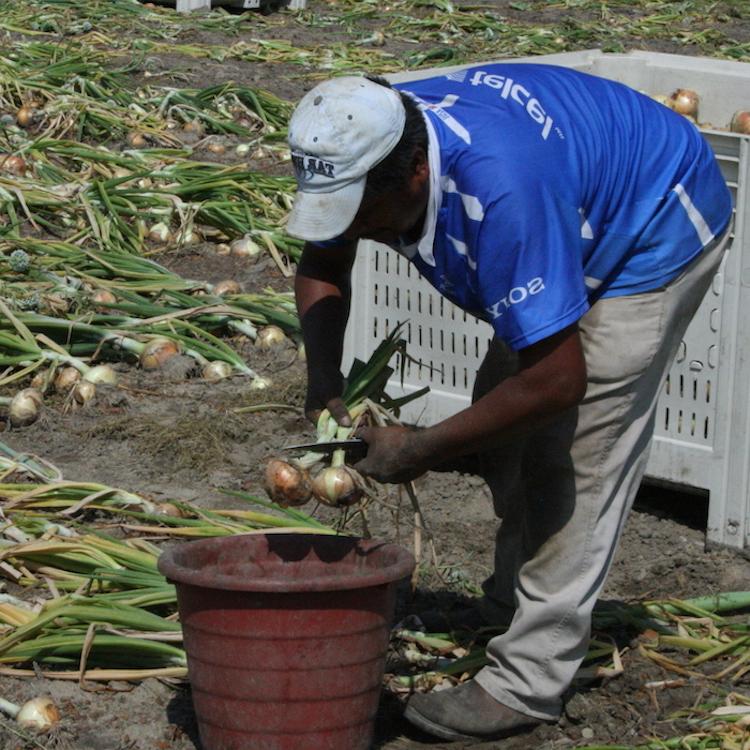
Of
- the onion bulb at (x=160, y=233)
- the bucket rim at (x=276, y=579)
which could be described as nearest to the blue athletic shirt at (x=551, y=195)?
the bucket rim at (x=276, y=579)

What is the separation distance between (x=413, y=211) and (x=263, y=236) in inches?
146

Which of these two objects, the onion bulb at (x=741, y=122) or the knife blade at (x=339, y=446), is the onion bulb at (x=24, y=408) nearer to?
the knife blade at (x=339, y=446)

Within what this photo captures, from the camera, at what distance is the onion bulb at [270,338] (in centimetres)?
534

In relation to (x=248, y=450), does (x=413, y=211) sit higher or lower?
higher

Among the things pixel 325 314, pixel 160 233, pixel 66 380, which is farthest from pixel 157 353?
pixel 325 314

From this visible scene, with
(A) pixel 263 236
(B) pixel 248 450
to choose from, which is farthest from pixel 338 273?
(A) pixel 263 236

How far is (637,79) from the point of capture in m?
5.26

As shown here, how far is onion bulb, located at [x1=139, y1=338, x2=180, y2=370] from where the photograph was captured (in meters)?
5.09

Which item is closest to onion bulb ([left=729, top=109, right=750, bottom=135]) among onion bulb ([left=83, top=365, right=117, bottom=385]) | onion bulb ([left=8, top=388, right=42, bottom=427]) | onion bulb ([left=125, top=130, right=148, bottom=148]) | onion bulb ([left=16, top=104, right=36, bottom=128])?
onion bulb ([left=83, top=365, right=117, bottom=385])

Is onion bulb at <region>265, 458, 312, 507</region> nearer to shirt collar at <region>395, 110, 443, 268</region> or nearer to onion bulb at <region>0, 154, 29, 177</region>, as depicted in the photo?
shirt collar at <region>395, 110, 443, 268</region>

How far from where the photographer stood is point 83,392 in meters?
4.84

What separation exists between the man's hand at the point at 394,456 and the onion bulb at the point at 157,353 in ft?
8.01

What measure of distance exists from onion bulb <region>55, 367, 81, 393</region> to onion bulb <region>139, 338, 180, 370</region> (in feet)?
0.87

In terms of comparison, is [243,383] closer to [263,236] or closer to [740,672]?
[263,236]
